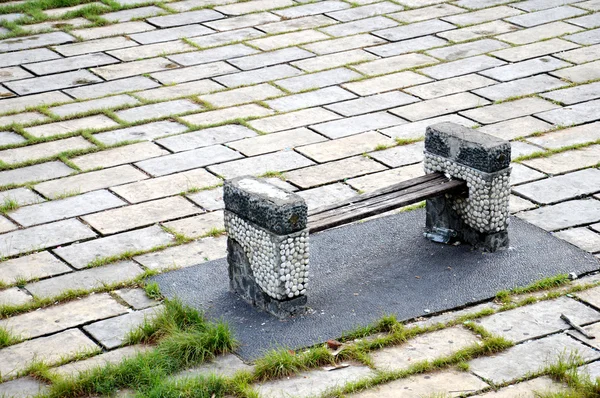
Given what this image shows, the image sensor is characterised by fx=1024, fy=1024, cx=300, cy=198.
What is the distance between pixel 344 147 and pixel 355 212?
7.25ft

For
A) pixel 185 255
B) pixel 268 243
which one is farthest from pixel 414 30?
pixel 268 243

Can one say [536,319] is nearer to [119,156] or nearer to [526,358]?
[526,358]

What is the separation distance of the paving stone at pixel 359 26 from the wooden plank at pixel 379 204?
4.69 m

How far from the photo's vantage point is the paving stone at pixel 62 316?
590 centimetres

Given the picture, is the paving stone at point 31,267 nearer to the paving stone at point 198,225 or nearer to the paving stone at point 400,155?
the paving stone at point 198,225

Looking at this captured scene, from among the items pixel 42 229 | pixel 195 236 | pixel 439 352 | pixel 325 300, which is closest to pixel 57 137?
pixel 42 229

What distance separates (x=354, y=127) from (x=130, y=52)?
2.97 metres

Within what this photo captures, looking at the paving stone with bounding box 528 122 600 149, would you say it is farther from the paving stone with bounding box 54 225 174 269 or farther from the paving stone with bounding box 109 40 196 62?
the paving stone with bounding box 109 40 196 62

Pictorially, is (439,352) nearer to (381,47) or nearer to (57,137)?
(57,137)

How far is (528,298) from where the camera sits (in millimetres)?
6102

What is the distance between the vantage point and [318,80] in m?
9.75

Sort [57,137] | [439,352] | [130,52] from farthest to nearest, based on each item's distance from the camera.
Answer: [130,52] < [57,137] < [439,352]

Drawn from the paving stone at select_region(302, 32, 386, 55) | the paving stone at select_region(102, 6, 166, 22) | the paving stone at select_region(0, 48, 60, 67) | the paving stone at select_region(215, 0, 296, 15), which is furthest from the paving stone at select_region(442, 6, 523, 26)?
the paving stone at select_region(0, 48, 60, 67)

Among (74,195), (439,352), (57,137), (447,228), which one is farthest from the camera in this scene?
(57,137)
